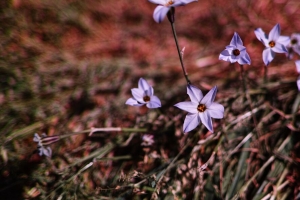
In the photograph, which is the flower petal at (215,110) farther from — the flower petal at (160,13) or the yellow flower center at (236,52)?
the flower petal at (160,13)

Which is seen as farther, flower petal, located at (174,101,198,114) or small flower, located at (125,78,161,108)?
small flower, located at (125,78,161,108)

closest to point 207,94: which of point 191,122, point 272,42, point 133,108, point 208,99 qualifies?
point 208,99

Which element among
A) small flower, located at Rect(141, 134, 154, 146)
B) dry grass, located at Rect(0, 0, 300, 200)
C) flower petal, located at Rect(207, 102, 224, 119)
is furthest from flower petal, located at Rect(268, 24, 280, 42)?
small flower, located at Rect(141, 134, 154, 146)

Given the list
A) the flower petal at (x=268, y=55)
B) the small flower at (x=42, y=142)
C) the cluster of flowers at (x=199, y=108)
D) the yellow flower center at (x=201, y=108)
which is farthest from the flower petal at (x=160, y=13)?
the small flower at (x=42, y=142)

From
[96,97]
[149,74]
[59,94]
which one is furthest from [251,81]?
[59,94]

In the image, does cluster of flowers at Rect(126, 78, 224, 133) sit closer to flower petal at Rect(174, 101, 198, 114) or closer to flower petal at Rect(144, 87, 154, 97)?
flower petal at Rect(174, 101, 198, 114)

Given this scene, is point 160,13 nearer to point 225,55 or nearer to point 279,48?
point 225,55

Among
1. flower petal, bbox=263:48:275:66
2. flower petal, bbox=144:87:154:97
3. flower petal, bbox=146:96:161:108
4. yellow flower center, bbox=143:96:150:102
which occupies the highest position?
flower petal, bbox=263:48:275:66
